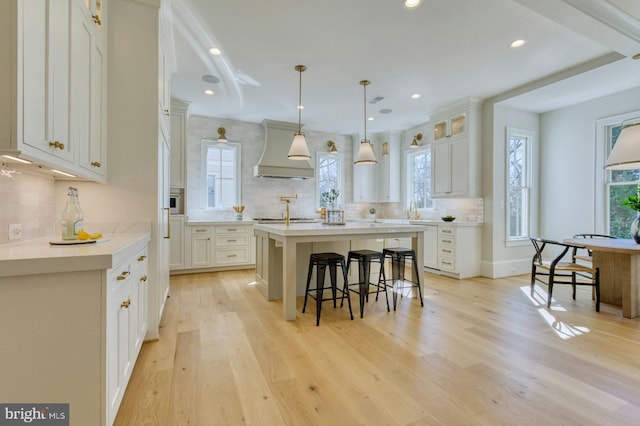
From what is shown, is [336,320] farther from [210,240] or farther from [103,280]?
[210,240]

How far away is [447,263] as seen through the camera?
196 inches

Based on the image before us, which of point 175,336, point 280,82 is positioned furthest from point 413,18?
point 175,336

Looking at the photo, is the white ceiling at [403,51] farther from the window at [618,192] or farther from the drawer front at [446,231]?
the drawer front at [446,231]

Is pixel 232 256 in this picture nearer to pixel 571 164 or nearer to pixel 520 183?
pixel 520 183

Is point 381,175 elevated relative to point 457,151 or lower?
lower

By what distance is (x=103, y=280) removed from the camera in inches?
51.5

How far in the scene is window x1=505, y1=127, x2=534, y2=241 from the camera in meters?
5.13

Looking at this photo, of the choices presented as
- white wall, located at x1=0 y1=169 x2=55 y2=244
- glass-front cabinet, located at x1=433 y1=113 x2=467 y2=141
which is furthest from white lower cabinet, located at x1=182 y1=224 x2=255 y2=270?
glass-front cabinet, located at x1=433 y1=113 x2=467 y2=141

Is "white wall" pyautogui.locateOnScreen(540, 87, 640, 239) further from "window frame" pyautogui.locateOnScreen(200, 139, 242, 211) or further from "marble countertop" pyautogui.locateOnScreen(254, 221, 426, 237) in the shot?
"window frame" pyautogui.locateOnScreen(200, 139, 242, 211)

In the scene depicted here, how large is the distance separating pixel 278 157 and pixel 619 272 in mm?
5232

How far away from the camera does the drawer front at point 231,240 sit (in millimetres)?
5281


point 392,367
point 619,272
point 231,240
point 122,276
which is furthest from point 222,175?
point 619,272

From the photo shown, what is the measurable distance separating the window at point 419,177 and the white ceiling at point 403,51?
158cm

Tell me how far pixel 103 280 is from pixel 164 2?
2465mm
